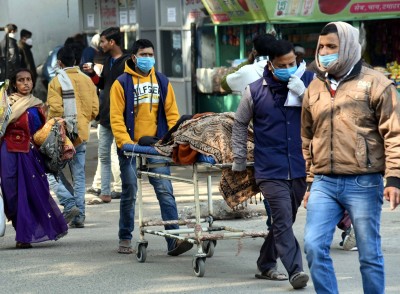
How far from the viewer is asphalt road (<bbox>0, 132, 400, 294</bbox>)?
7.79 meters

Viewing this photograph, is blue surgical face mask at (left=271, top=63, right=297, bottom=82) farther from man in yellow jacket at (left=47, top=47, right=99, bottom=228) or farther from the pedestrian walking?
man in yellow jacket at (left=47, top=47, right=99, bottom=228)

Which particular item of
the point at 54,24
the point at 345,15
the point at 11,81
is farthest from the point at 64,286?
the point at 54,24

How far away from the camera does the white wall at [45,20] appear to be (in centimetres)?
2581

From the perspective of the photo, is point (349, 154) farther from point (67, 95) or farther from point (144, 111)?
point (67, 95)

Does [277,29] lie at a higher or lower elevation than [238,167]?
higher

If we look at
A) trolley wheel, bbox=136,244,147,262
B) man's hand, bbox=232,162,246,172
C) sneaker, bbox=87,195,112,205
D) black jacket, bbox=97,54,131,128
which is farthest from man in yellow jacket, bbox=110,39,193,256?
sneaker, bbox=87,195,112,205

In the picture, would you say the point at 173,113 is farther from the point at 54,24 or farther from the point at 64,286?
the point at 54,24

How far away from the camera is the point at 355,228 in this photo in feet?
20.0

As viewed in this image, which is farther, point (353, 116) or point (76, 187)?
point (76, 187)

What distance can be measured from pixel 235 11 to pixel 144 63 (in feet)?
22.2

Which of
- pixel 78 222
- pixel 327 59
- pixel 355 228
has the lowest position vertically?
pixel 78 222

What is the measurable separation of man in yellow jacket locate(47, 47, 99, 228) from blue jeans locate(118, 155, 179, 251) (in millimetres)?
1662

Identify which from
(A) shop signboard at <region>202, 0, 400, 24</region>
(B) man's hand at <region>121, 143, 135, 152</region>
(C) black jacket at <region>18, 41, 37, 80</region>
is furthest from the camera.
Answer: (C) black jacket at <region>18, 41, 37, 80</region>

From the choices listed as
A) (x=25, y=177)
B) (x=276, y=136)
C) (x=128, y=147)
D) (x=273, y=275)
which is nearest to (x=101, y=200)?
(x=25, y=177)
